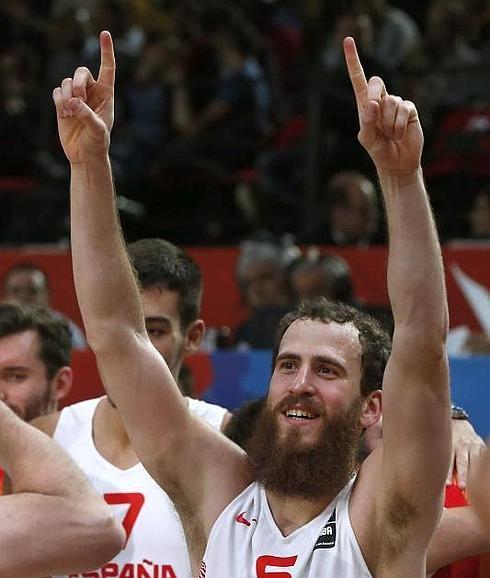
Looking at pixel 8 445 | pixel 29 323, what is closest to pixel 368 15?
pixel 29 323

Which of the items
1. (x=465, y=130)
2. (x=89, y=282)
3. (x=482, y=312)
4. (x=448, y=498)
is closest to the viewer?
(x=89, y=282)

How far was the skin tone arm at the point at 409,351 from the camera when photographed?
10.7 feet

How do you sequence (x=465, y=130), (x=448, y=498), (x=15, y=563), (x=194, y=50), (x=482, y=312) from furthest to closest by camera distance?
1. (x=194, y=50)
2. (x=465, y=130)
3. (x=482, y=312)
4. (x=448, y=498)
5. (x=15, y=563)

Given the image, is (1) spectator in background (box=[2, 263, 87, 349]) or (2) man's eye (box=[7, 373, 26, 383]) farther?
(1) spectator in background (box=[2, 263, 87, 349])

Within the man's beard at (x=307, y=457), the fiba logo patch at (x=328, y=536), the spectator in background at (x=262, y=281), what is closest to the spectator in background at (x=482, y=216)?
the spectator in background at (x=262, y=281)

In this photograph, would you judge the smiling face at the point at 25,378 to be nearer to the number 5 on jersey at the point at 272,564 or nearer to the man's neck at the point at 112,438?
the man's neck at the point at 112,438

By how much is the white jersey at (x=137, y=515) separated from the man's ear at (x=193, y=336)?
27 cm

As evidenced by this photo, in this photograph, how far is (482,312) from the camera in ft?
26.3

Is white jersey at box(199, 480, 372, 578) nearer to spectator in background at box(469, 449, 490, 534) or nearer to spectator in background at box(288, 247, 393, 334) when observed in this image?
spectator in background at box(469, 449, 490, 534)

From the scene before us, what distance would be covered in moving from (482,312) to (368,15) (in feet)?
9.30

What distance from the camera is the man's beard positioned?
3520 millimetres

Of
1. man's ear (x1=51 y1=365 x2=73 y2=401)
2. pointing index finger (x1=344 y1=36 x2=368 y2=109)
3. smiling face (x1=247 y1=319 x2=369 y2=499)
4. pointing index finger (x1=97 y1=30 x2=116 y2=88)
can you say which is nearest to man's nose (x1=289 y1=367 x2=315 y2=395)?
smiling face (x1=247 y1=319 x2=369 y2=499)

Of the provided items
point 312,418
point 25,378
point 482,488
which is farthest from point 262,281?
point 482,488

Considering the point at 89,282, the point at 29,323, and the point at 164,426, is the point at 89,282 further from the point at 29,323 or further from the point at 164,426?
the point at 29,323
